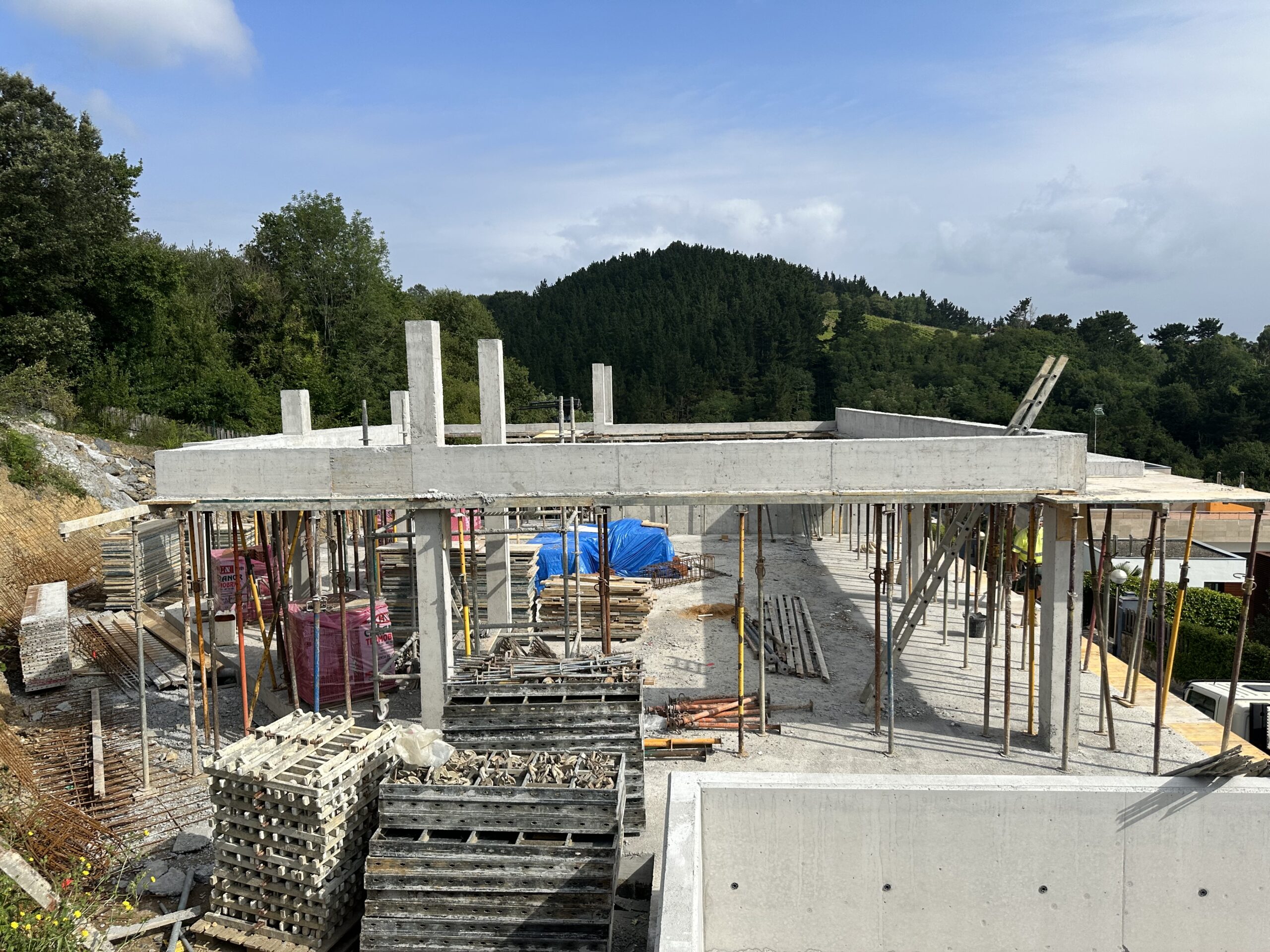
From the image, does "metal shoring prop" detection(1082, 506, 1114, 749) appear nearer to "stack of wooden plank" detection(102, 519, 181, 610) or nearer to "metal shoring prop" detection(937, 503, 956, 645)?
"metal shoring prop" detection(937, 503, 956, 645)

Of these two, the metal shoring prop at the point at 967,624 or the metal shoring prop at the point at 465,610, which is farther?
the metal shoring prop at the point at 967,624

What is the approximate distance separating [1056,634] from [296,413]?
13885mm

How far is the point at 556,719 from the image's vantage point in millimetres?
10555

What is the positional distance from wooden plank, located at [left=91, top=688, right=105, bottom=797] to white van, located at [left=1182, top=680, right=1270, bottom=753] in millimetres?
15832

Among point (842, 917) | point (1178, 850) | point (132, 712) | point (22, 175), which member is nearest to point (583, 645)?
point (132, 712)

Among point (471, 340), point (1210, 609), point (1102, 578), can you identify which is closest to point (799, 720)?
point (1102, 578)

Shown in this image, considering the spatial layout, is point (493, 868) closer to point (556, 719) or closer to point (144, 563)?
point (556, 719)

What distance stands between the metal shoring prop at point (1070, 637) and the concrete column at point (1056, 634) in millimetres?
25

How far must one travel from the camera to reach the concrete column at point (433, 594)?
12.0 m

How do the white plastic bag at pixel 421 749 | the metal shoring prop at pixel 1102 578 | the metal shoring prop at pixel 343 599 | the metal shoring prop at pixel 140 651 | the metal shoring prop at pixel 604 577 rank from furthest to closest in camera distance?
1. the metal shoring prop at pixel 604 577
2. the metal shoring prop at pixel 343 599
3. the metal shoring prop at pixel 1102 578
4. the metal shoring prop at pixel 140 651
5. the white plastic bag at pixel 421 749

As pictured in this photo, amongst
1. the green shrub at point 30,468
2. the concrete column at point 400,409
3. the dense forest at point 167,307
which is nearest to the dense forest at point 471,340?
the dense forest at point 167,307

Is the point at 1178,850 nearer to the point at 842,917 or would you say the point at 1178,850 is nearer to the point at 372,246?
the point at 842,917

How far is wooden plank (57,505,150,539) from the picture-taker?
400 inches

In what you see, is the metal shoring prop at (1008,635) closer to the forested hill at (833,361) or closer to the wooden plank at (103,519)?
the wooden plank at (103,519)
